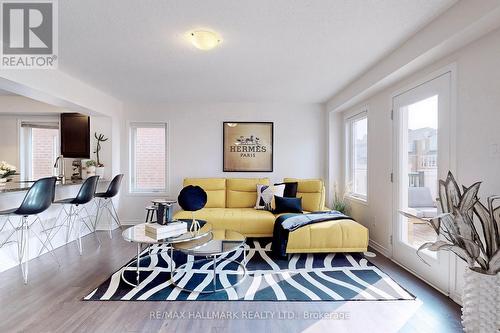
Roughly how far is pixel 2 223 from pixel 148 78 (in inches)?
96.5

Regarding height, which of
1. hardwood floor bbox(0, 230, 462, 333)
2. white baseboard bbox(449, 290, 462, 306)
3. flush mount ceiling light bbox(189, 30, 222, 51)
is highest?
flush mount ceiling light bbox(189, 30, 222, 51)

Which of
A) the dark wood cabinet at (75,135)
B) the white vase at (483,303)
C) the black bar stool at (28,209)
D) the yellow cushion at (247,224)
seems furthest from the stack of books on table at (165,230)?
the dark wood cabinet at (75,135)

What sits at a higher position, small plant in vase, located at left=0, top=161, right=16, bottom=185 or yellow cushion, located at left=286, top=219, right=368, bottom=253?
small plant in vase, located at left=0, top=161, right=16, bottom=185

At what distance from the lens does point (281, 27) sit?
7.22ft

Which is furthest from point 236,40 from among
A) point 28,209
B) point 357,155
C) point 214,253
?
point 357,155

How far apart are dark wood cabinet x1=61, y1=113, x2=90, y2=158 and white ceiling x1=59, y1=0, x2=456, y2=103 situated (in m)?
1.13

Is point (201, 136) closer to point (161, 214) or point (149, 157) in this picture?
point (149, 157)

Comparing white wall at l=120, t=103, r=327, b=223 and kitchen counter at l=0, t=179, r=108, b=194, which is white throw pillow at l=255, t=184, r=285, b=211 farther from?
kitchen counter at l=0, t=179, r=108, b=194

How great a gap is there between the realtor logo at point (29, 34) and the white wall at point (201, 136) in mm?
2047

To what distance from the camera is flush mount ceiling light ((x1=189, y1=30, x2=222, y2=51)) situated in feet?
7.41

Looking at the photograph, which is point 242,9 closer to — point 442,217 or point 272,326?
point 442,217

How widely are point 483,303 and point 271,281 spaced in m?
1.64

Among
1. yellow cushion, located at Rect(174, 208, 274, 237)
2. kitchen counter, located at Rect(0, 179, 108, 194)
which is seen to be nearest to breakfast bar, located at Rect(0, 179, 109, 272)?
kitchen counter, located at Rect(0, 179, 108, 194)

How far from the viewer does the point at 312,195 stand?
4152mm
